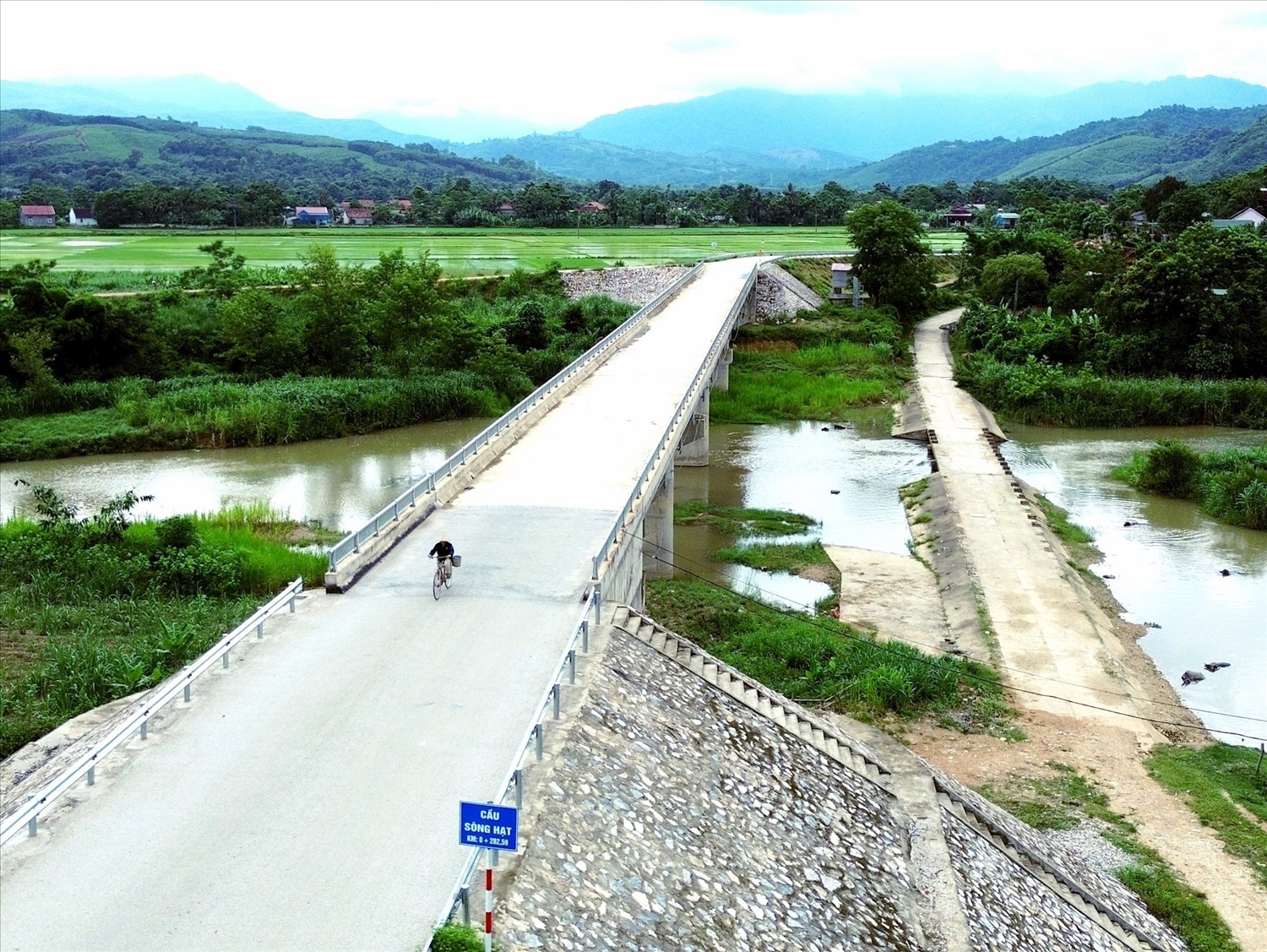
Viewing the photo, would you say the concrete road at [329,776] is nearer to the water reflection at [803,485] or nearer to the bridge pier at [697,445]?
the water reflection at [803,485]

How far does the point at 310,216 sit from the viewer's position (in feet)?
471

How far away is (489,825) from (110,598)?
1811cm

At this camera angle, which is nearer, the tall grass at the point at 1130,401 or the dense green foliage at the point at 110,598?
the dense green foliage at the point at 110,598

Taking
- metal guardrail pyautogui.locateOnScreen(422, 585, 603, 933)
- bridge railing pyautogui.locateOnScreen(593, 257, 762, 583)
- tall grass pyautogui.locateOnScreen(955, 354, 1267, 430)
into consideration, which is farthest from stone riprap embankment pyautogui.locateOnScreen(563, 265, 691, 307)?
metal guardrail pyautogui.locateOnScreen(422, 585, 603, 933)

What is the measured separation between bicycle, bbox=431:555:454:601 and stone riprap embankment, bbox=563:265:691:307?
51.9 metres

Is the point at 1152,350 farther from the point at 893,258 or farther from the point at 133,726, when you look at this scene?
the point at 133,726

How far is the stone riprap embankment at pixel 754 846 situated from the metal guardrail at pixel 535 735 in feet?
1.28

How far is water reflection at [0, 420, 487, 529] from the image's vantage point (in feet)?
120

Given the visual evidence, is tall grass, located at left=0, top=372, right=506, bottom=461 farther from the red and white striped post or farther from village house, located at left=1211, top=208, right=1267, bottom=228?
village house, located at left=1211, top=208, right=1267, bottom=228

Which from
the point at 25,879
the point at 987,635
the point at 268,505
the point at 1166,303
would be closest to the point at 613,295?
the point at 1166,303

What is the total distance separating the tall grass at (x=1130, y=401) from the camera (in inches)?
2094

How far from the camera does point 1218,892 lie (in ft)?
58.1

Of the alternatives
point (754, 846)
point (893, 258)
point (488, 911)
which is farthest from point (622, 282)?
point (488, 911)

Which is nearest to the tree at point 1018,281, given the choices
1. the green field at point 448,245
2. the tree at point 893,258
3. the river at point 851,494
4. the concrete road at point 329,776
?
the tree at point 893,258
